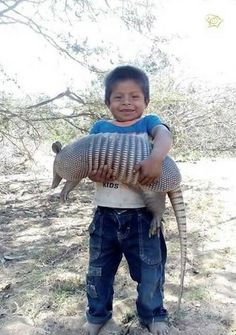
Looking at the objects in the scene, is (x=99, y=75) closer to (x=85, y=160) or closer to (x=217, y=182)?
(x=217, y=182)

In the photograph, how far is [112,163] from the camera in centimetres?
192

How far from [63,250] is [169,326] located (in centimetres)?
184

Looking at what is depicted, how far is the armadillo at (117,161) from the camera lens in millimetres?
1908

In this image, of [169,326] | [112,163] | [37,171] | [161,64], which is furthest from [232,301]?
[37,171]

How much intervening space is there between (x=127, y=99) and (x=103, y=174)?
14.4 inches

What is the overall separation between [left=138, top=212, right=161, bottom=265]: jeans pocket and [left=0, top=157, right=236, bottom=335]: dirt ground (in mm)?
498

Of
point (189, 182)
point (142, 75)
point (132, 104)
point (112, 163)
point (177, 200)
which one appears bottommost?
point (189, 182)

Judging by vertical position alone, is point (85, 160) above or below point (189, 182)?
above

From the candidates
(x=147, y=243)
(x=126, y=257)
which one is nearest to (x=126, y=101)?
(x=147, y=243)

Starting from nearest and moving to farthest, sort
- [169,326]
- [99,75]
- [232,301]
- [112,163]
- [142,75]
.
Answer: [112,163] < [142,75] < [169,326] < [232,301] < [99,75]

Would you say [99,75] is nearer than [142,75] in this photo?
No

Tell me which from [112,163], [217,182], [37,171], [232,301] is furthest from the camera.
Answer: [37,171]

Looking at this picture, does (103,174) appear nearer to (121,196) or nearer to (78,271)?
(121,196)

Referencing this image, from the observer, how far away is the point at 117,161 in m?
1.91
